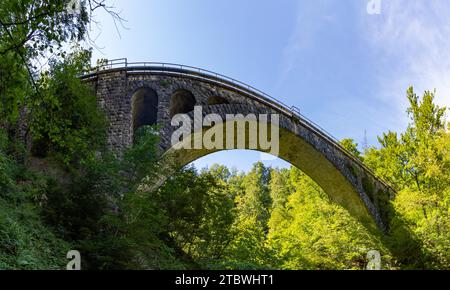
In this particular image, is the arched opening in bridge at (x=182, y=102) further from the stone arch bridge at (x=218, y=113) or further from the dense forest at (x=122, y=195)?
the dense forest at (x=122, y=195)

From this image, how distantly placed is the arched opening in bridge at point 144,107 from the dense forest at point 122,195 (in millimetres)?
2160

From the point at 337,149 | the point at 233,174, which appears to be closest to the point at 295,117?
the point at 337,149

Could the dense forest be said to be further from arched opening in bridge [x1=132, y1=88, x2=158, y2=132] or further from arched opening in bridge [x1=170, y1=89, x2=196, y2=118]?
arched opening in bridge [x1=170, y1=89, x2=196, y2=118]

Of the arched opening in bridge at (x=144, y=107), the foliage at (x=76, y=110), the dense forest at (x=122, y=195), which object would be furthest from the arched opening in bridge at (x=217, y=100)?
the foliage at (x=76, y=110)

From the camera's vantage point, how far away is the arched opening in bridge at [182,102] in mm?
18130

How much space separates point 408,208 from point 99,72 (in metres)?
15.4

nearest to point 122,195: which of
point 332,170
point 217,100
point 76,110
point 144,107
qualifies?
point 76,110

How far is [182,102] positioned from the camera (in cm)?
1850

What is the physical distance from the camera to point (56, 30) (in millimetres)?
5492

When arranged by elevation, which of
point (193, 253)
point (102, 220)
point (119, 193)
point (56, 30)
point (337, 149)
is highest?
point (337, 149)

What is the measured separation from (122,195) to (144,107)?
771 cm

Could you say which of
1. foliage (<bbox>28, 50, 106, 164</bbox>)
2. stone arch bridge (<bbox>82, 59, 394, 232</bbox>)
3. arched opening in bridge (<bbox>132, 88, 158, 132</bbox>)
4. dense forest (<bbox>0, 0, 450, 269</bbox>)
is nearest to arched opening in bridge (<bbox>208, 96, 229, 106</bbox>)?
stone arch bridge (<bbox>82, 59, 394, 232</bbox>)

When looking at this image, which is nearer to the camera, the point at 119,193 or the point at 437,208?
the point at 119,193
